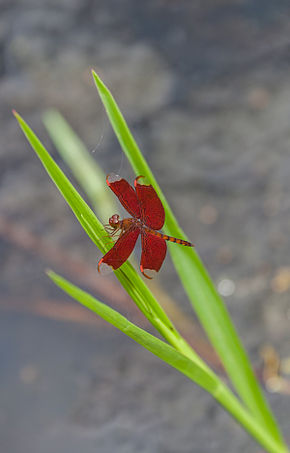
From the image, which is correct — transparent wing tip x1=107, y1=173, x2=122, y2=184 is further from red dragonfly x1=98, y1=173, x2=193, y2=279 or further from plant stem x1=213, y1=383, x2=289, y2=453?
plant stem x1=213, y1=383, x2=289, y2=453

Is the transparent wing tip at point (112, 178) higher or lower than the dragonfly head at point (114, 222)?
higher

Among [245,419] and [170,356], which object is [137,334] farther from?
[245,419]

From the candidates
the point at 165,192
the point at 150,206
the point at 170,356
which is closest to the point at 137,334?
the point at 170,356

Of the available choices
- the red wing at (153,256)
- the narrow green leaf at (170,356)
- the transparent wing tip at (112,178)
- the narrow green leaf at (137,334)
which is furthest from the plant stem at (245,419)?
the transparent wing tip at (112,178)

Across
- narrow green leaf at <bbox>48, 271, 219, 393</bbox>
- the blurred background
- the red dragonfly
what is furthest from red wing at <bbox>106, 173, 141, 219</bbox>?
the blurred background

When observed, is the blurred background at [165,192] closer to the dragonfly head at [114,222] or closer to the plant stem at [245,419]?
the plant stem at [245,419]

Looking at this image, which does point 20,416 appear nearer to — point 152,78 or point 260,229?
point 260,229
